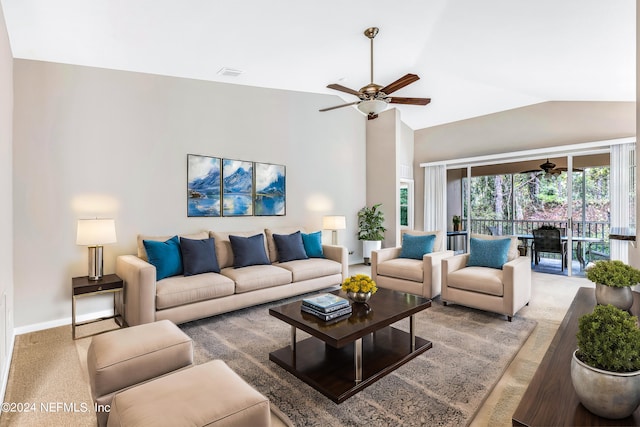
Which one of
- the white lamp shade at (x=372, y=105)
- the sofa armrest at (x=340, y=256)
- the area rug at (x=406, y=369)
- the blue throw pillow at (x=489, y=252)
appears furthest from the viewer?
the sofa armrest at (x=340, y=256)

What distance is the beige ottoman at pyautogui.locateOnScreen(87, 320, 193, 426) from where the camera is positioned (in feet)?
5.79

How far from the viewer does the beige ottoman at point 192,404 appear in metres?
1.30

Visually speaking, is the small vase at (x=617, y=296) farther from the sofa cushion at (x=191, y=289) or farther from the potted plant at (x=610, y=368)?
the sofa cushion at (x=191, y=289)

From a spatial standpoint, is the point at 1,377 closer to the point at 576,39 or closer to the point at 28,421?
the point at 28,421

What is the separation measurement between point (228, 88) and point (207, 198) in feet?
5.33

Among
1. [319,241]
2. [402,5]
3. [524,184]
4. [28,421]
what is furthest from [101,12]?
[524,184]

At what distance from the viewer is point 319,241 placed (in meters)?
5.03

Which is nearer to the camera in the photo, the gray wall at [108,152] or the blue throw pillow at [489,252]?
the gray wall at [108,152]

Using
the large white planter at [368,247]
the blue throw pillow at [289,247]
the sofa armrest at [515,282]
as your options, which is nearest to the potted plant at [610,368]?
the sofa armrest at [515,282]

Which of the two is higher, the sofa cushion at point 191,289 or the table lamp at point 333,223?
the table lamp at point 333,223

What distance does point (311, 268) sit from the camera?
4.41 meters

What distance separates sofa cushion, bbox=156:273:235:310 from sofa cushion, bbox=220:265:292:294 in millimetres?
106

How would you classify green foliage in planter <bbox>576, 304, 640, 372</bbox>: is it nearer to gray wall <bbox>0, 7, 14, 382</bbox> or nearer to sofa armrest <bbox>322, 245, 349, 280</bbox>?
gray wall <bbox>0, 7, 14, 382</bbox>

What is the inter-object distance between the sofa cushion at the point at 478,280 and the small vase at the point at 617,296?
160 cm
